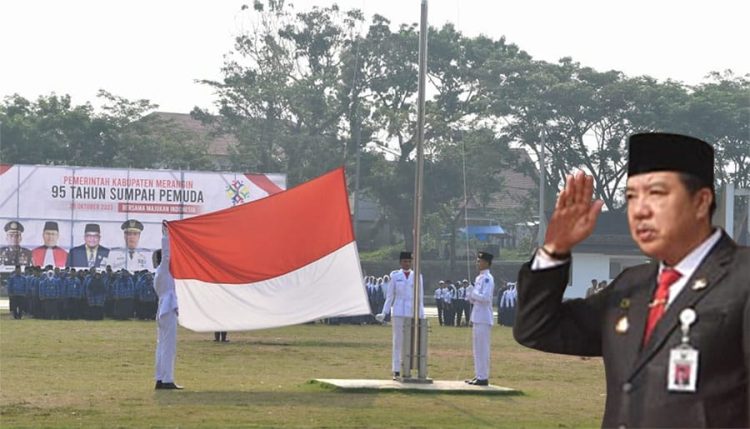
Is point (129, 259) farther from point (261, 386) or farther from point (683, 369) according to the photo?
point (683, 369)

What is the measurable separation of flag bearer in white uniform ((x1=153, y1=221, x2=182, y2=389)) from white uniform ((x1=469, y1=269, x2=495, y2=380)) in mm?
3772

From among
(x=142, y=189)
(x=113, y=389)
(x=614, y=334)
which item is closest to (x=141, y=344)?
(x=113, y=389)

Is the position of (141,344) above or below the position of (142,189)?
below

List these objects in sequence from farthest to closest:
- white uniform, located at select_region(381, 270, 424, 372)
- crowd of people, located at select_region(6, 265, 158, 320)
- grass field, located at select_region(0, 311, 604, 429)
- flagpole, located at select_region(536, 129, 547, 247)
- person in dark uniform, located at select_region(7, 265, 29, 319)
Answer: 1. flagpole, located at select_region(536, 129, 547, 247)
2. crowd of people, located at select_region(6, 265, 158, 320)
3. person in dark uniform, located at select_region(7, 265, 29, 319)
4. white uniform, located at select_region(381, 270, 424, 372)
5. grass field, located at select_region(0, 311, 604, 429)

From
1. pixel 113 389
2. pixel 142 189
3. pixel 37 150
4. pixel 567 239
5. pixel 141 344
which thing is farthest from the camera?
pixel 37 150

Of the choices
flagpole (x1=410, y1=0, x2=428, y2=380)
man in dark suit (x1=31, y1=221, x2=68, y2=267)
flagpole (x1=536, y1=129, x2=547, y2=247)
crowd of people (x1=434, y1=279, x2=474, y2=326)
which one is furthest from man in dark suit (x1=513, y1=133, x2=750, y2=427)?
flagpole (x1=536, y1=129, x2=547, y2=247)

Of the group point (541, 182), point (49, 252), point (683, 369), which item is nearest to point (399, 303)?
point (683, 369)

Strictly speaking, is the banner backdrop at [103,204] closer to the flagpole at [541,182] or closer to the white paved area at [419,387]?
the flagpole at [541,182]

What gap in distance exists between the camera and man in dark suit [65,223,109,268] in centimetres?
4738

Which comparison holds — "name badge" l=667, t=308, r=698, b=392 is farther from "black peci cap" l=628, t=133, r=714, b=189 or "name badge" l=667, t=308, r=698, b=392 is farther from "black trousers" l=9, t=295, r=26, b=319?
"black trousers" l=9, t=295, r=26, b=319

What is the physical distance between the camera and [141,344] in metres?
28.5

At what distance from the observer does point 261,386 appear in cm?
1845

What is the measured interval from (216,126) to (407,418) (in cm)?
5249

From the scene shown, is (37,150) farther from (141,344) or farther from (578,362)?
(578,362)
